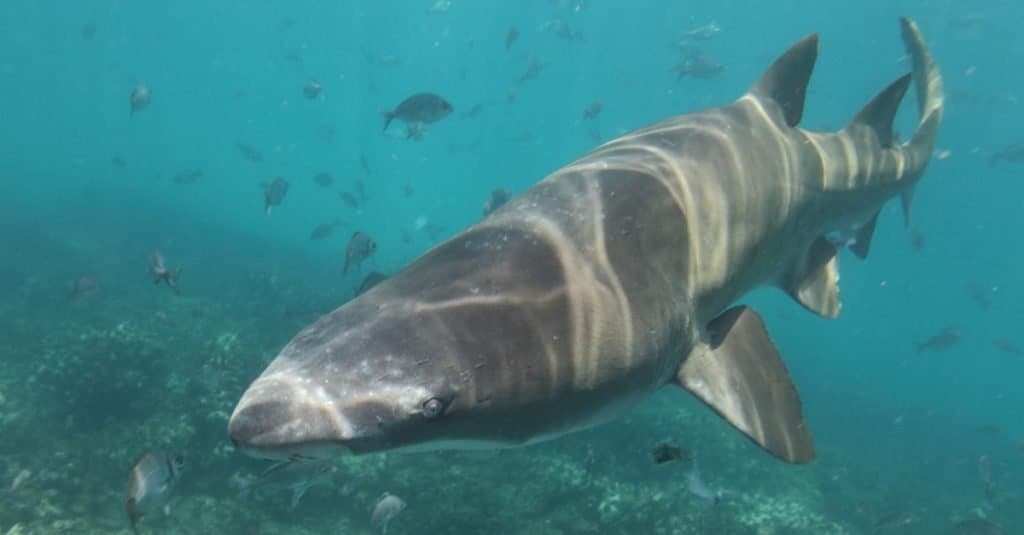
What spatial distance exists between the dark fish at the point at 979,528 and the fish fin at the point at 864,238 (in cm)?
439

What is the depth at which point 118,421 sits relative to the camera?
37.6 feet

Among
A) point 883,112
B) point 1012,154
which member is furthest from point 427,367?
point 1012,154

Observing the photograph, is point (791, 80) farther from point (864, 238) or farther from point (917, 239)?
point (917, 239)

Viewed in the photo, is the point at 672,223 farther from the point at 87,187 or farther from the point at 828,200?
the point at 87,187

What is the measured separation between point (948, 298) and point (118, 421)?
16722 centimetres

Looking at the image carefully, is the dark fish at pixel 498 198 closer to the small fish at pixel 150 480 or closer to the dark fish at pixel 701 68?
the small fish at pixel 150 480

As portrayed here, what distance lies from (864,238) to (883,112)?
1.95 meters

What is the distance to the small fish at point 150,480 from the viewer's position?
5.18m

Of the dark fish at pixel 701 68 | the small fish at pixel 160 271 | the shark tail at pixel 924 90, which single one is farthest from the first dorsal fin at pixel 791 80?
the dark fish at pixel 701 68

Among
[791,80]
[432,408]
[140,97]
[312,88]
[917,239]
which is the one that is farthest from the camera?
[312,88]

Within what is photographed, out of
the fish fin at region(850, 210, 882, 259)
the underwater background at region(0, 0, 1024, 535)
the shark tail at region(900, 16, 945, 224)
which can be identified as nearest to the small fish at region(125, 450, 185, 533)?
the underwater background at region(0, 0, 1024, 535)

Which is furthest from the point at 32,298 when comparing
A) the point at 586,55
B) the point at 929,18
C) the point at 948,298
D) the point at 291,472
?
the point at 948,298

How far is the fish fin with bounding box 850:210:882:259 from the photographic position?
7352mm

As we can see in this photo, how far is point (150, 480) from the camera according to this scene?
5.33 m
